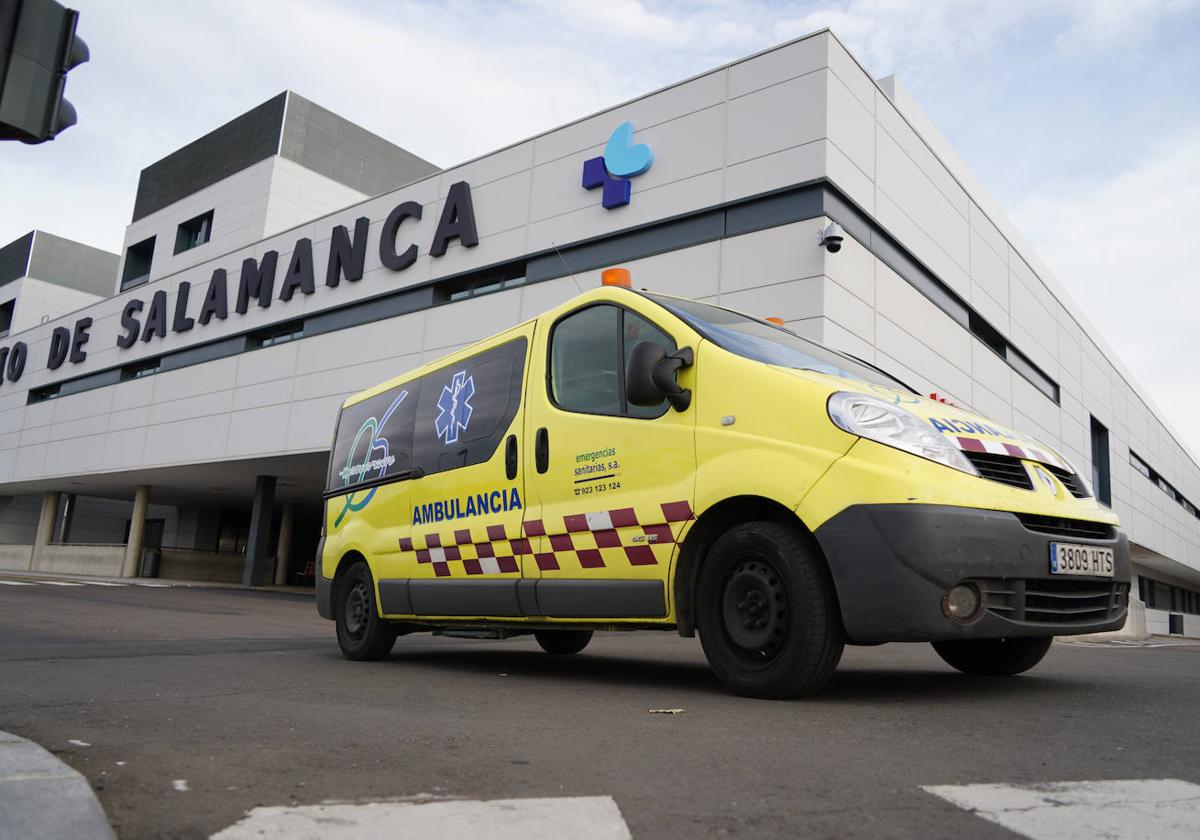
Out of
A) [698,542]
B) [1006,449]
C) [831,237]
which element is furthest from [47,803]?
[831,237]

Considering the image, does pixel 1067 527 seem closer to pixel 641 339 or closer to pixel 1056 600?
pixel 1056 600

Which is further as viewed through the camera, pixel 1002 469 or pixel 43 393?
pixel 43 393

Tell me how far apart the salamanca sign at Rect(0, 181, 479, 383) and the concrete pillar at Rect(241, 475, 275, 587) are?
521cm

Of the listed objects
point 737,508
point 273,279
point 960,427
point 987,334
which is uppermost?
point 273,279

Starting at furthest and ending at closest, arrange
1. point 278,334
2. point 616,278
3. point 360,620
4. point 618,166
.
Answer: point 278,334, point 618,166, point 360,620, point 616,278

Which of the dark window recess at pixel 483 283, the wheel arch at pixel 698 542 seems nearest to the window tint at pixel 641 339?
the wheel arch at pixel 698 542

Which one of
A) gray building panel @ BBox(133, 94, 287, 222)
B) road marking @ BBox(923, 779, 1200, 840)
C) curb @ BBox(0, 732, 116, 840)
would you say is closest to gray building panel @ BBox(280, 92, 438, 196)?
gray building panel @ BBox(133, 94, 287, 222)

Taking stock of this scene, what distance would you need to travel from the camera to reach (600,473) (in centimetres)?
466

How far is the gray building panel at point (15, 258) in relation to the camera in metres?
46.5

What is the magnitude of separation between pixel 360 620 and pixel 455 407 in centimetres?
180

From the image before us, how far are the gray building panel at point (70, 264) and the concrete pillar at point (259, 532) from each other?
1094 inches

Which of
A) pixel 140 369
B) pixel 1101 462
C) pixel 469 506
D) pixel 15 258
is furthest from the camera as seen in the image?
pixel 15 258

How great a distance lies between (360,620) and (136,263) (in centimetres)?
3771

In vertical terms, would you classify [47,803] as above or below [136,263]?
below
